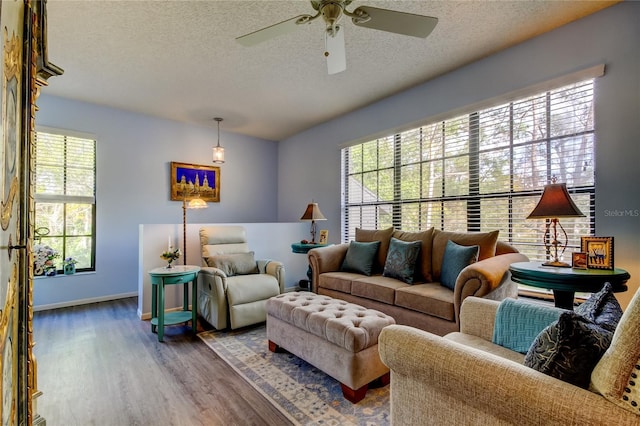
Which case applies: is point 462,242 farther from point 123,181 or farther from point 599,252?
point 123,181

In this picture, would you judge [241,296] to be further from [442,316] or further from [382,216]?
[382,216]

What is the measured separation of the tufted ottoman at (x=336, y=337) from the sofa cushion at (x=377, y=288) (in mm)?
583

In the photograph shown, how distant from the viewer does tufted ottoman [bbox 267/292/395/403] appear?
1899 mm

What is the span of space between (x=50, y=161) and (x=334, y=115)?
4.01 m

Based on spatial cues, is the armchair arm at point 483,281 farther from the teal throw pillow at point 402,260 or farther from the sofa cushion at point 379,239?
the sofa cushion at point 379,239

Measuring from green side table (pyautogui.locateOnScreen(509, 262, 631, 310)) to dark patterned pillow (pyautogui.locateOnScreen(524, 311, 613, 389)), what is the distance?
1.21 m

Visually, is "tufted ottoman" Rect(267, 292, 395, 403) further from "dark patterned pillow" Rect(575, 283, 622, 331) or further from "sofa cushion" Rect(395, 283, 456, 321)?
"dark patterned pillow" Rect(575, 283, 622, 331)

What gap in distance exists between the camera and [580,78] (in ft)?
8.30

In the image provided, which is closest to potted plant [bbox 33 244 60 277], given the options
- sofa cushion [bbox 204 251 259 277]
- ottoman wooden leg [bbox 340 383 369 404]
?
sofa cushion [bbox 204 251 259 277]

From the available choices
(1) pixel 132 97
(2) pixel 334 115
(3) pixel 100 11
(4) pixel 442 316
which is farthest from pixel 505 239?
(1) pixel 132 97

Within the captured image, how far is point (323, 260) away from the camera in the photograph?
3.70 meters

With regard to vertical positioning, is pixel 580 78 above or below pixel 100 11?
below

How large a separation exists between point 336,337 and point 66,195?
4.33m

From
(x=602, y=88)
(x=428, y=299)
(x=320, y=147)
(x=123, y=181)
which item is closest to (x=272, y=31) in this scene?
(x=428, y=299)
